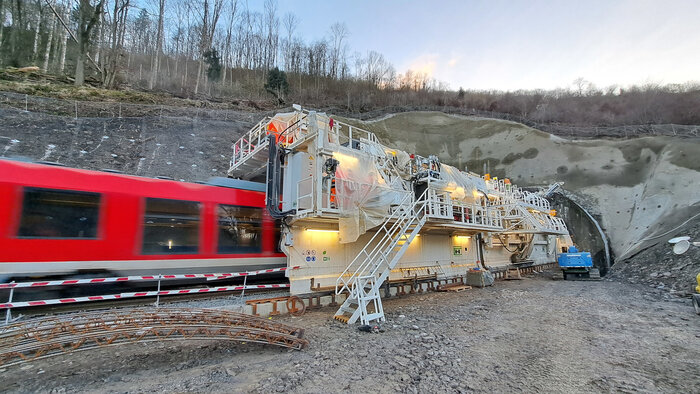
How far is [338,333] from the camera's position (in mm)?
6617

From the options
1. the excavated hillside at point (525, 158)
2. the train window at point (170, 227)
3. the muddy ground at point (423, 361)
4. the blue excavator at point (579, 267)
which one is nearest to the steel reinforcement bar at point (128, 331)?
the muddy ground at point (423, 361)

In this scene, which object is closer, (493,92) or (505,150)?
(505,150)

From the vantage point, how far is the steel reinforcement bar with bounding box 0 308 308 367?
13.2 ft

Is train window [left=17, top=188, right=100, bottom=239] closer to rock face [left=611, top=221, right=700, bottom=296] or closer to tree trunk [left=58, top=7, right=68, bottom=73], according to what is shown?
rock face [left=611, top=221, right=700, bottom=296]

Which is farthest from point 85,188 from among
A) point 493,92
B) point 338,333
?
point 493,92

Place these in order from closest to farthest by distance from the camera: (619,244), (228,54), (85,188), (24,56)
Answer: (85,188), (619,244), (24,56), (228,54)

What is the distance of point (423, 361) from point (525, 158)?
34.1m

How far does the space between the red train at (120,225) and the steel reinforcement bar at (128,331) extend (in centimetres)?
230

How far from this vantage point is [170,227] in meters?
7.95

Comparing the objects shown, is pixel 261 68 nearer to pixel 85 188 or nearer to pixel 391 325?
pixel 85 188

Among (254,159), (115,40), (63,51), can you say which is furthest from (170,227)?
(63,51)

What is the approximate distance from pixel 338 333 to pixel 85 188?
23.0 feet

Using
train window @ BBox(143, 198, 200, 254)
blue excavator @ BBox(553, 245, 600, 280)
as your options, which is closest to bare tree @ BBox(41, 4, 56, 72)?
train window @ BBox(143, 198, 200, 254)

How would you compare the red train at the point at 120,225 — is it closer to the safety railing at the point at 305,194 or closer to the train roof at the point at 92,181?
the train roof at the point at 92,181
